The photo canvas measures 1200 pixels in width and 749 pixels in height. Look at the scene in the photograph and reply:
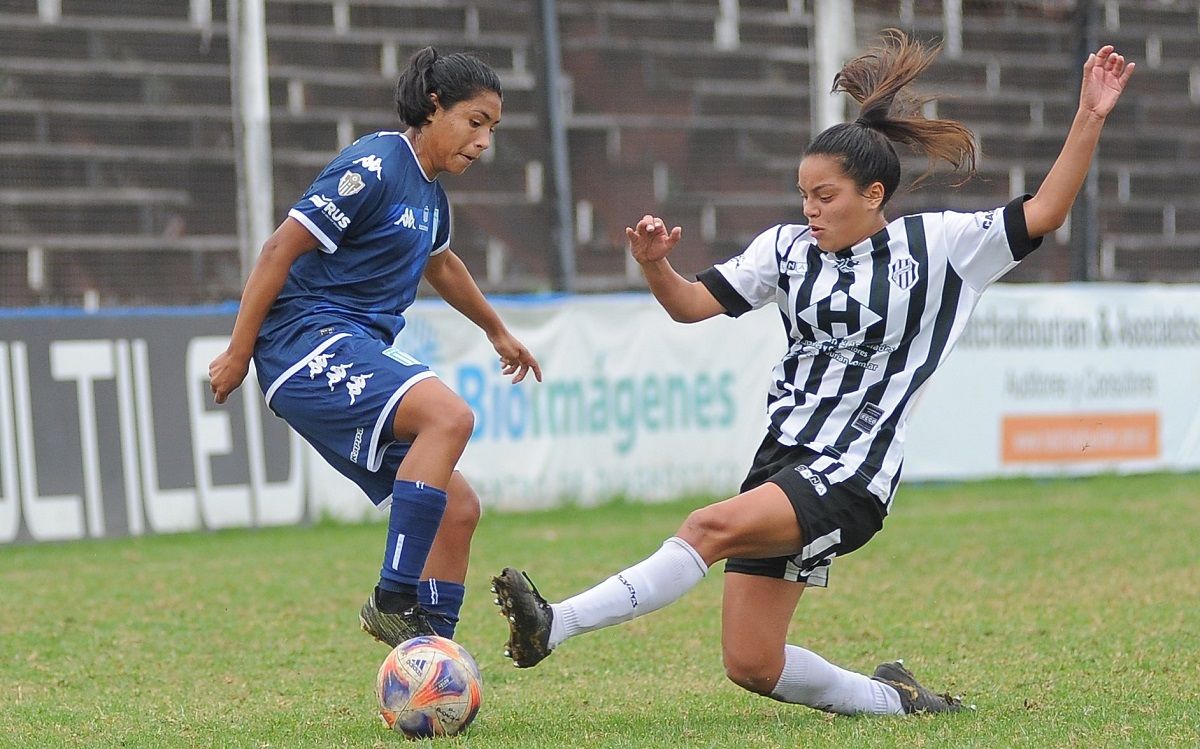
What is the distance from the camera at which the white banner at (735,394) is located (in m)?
11.2

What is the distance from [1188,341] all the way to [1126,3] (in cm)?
362

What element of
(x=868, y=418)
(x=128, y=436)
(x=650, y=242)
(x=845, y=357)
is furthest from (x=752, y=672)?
(x=128, y=436)

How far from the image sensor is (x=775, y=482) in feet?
14.4

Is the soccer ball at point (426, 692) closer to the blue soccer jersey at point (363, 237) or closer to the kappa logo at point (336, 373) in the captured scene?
the kappa logo at point (336, 373)

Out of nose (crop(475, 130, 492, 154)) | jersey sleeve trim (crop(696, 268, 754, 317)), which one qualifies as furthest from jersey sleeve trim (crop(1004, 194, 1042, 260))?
nose (crop(475, 130, 492, 154))

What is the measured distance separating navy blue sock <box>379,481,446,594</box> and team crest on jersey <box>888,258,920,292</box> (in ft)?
4.62

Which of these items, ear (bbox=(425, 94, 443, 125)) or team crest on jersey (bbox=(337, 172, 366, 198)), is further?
ear (bbox=(425, 94, 443, 125))

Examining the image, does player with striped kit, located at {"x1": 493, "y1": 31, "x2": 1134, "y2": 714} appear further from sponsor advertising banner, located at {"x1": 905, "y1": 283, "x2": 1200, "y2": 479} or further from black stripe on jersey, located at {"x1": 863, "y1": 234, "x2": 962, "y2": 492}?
sponsor advertising banner, located at {"x1": 905, "y1": 283, "x2": 1200, "y2": 479}

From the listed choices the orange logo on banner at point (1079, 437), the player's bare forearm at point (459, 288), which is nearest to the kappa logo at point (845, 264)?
the player's bare forearm at point (459, 288)

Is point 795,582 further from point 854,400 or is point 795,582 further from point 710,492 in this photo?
point 710,492

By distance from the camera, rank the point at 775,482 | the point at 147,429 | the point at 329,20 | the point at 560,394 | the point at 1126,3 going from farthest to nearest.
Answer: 1. the point at 1126,3
2. the point at 329,20
3. the point at 560,394
4. the point at 147,429
5. the point at 775,482

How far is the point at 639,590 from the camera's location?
4254 millimetres

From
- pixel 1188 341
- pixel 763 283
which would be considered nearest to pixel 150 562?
pixel 763 283

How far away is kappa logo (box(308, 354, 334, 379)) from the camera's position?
467cm
